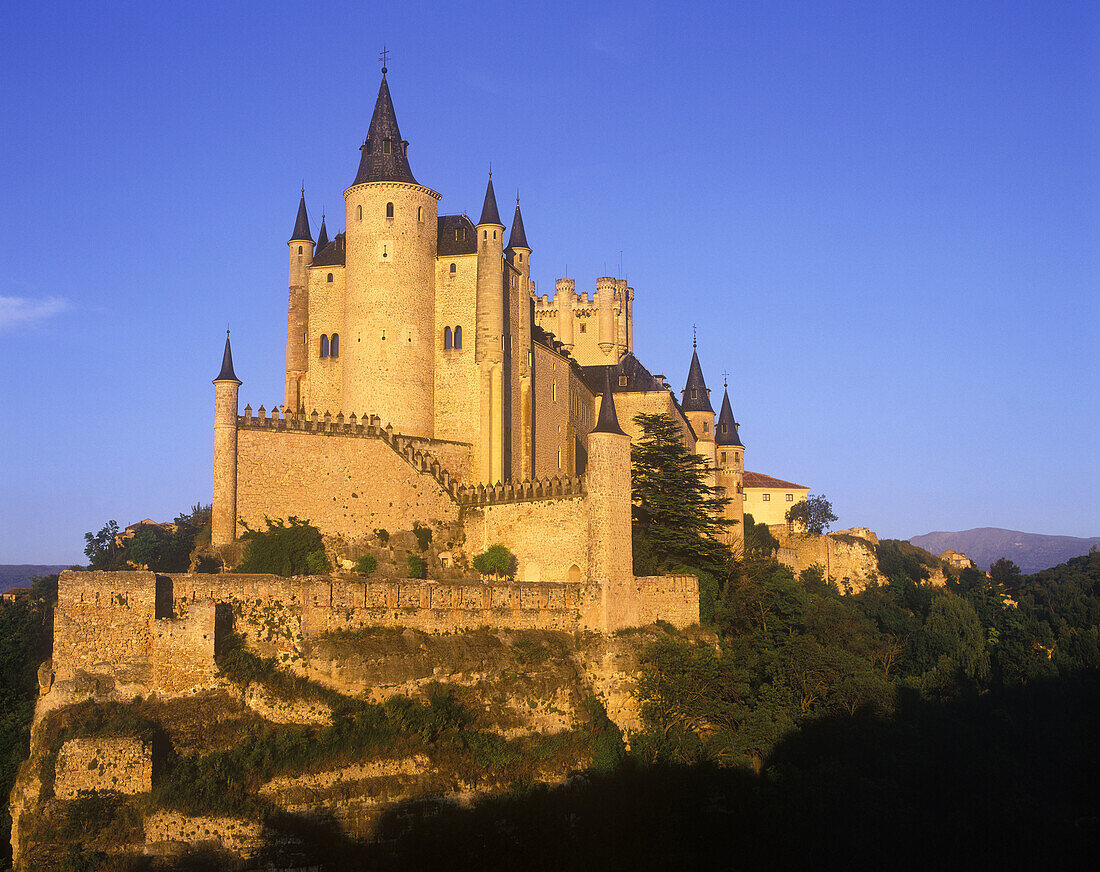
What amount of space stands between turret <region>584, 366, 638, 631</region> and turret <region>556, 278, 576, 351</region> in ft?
129

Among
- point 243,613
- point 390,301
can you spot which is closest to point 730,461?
point 390,301

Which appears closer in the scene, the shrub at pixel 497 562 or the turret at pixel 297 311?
the shrub at pixel 497 562

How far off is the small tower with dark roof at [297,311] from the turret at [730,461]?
28.4 m

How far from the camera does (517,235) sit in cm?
6278

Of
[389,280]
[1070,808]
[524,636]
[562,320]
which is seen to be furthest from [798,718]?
[562,320]

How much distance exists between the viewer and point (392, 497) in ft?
166

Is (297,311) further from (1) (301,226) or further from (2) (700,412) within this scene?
(2) (700,412)

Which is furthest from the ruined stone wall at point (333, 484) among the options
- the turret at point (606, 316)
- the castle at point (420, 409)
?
the turret at point (606, 316)

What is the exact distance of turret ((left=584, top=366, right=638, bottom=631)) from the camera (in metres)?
44.2

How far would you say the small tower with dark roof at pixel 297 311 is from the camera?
57.2 metres

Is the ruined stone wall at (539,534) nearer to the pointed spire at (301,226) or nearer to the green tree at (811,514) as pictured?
the pointed spire at (301,226)

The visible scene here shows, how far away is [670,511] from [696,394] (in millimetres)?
28973

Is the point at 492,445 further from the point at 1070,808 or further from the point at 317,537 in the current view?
the point at 1070,808

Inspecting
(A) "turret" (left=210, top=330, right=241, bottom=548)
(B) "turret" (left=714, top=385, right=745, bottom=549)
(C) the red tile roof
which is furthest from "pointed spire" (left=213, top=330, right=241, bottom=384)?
(C) the red tile roof
